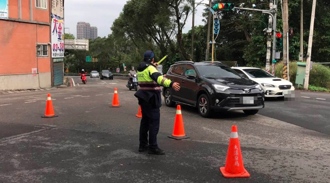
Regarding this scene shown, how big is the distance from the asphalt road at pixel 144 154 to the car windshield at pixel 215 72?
4.64ft

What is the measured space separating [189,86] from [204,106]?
39.5 inches

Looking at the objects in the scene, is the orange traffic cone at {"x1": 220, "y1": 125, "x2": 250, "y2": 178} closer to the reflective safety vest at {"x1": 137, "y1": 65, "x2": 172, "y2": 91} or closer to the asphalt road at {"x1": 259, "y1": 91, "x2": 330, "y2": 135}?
the reflective safety vest at {"x1": 137, "y1": 65, "x2": 172, "y2": 91}

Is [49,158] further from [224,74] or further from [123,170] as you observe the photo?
[224,74]

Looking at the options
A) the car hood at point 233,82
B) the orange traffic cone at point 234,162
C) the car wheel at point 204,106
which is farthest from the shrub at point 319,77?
the orange traffic cone at point 234,162

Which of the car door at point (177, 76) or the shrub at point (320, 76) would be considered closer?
the car door at point (177, 76)

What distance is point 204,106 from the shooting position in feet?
28.9

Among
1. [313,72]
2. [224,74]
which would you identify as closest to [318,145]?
[224,74]

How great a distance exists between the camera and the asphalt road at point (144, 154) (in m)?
4.22

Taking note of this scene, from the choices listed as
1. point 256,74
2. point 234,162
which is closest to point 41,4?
point 256,74

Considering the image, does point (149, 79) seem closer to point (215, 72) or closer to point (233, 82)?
point (233, 82)

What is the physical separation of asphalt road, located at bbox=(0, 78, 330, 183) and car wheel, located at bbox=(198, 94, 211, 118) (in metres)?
0.25

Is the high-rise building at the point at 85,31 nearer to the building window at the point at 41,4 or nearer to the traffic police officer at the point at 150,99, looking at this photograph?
the building window at the point at 41,4

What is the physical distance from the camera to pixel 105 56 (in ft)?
283

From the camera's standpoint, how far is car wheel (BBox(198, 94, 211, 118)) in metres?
8.57
